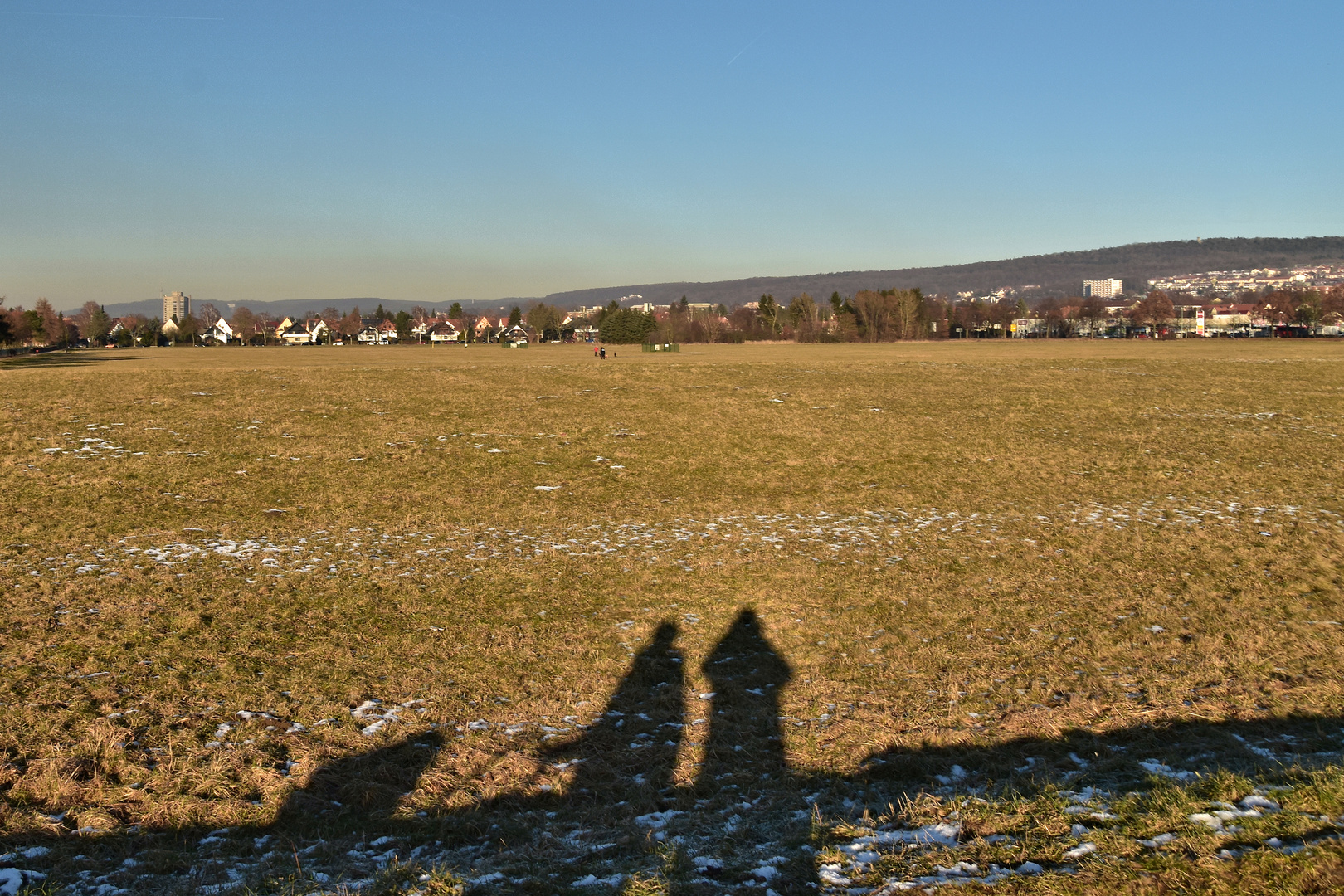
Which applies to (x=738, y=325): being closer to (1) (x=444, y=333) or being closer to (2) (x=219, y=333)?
(1) (x=444, y=333)

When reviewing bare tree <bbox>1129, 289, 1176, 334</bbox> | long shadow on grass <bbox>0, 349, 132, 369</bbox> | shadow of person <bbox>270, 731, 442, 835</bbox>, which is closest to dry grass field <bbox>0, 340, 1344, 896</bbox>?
shadow of person <bbox>270, 731, 442, 835</bbox>

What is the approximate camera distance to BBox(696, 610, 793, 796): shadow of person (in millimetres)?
6625

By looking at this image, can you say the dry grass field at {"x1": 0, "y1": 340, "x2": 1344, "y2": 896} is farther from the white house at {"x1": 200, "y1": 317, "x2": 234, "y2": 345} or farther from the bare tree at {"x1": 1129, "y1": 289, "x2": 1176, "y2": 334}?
the bare tree at {"x1": 1129, "y1": 289, "x2": 1176, "y2": 334}

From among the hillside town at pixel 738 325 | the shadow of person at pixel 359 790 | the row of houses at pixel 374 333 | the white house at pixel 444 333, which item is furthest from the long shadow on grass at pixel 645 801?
the white house at pixel 444 333

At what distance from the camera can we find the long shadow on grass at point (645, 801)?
5113mm

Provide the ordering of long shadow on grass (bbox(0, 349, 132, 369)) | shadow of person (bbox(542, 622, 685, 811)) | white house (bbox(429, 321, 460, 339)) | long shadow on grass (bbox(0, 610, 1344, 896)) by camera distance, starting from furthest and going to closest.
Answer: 1. white house (bbox(429, 321, 460, 339))
2. long shadow on grass (bbox(0, 349, 132, 369))
3. shadow of person (bbox(542, 622, 685, 811))
4. long shadow on grass (bbox(0, 610, 1344, 896))

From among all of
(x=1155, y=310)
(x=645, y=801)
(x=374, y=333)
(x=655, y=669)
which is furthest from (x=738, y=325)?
(x=645, y=801)

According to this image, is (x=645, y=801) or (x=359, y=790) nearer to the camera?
(x=645, y=801)

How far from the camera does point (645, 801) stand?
6.10 m

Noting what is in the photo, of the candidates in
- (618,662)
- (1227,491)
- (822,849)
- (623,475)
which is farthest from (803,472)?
(822,849)

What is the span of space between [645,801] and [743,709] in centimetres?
192

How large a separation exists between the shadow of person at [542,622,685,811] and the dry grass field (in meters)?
0.04

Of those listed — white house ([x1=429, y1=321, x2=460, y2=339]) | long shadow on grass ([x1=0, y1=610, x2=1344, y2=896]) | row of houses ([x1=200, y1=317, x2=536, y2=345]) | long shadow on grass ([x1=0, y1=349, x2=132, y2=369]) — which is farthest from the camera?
white house ([x1=429, y1=321, x2=460, y2=339])

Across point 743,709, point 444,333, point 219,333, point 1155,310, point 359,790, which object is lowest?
point 743,709
